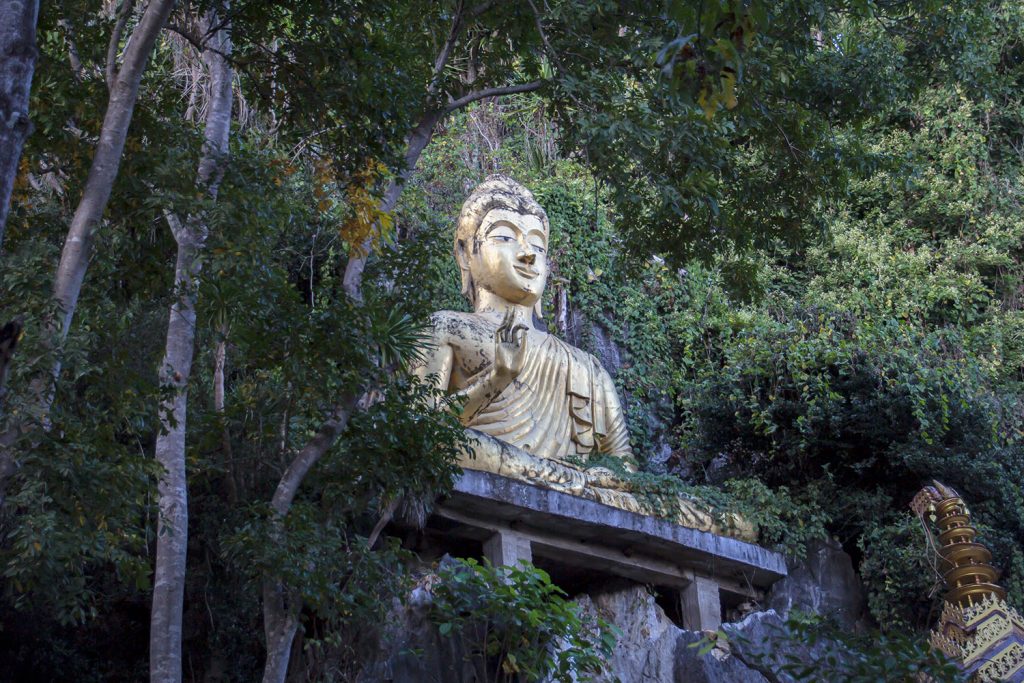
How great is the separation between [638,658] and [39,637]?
3.58 m

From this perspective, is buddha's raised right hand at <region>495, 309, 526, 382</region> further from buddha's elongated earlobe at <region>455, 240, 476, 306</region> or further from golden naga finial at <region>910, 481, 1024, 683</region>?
golden naga finial at <region>910, 481, 1024, 683</region>

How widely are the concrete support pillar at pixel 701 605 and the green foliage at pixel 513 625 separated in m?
1.66

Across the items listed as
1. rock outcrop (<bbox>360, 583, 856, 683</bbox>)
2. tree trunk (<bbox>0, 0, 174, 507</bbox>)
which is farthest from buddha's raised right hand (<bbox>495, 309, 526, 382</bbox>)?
tree trunk (<bbox>0, 0, 174, 507</bbox>)

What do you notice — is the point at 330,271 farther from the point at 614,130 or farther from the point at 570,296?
the point at 614,130

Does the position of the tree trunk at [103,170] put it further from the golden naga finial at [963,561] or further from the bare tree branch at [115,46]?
the golden naga finial at [963,561]

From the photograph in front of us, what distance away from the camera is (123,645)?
9.48 m

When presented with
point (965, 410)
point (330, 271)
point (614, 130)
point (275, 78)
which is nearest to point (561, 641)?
point (614, 130)

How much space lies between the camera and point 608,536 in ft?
31.5

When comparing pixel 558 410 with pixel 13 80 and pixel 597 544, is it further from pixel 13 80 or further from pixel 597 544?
pixel 13 80

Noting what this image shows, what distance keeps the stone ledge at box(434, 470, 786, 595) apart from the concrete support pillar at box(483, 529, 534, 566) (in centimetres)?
5

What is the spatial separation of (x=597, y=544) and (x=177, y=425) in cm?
357

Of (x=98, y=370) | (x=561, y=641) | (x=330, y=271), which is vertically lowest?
(x=561, y=641)

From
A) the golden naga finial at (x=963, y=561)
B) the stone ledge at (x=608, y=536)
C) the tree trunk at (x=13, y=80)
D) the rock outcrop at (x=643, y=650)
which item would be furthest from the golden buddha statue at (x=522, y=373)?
the tree trunk at (x=13, y=80)

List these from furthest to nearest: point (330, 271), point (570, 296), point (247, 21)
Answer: point (570, 296), point (330, 271), point (247, 21)
